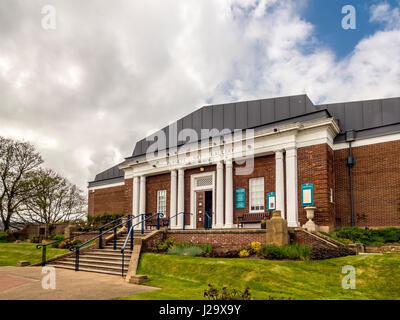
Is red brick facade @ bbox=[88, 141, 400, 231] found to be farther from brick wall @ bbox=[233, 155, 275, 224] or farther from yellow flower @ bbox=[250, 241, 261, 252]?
yellow flower @ bbox=[250, 241, 261, 252]

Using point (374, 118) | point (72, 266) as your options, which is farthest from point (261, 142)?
point (72, 266)

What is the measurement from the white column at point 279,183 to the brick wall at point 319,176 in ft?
2.57

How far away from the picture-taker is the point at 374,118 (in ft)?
57.9

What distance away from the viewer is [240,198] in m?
18.8

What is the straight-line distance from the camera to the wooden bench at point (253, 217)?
667 inches

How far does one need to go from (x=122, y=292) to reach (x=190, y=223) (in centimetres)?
1222

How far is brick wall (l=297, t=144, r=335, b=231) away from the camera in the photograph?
51.6 ft

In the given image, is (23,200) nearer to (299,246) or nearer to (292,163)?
(292,163)

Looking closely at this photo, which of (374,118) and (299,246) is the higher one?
(374,118)

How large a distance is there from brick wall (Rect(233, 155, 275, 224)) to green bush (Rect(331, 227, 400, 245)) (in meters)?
4.03

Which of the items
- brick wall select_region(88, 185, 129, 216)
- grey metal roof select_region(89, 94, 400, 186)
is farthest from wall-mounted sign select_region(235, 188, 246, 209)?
brick wall select_region(88, 185, 129, 216)

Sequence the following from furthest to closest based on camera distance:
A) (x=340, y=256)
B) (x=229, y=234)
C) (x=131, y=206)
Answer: (x=131, y=206)
(x=229, y=234)
(x=340, y=256)

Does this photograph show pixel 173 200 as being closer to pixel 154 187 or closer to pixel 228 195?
pixel 154 187

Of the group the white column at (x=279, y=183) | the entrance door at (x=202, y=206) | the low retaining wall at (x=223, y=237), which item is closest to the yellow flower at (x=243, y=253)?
the low retaining wall at (x=223, y=237)
